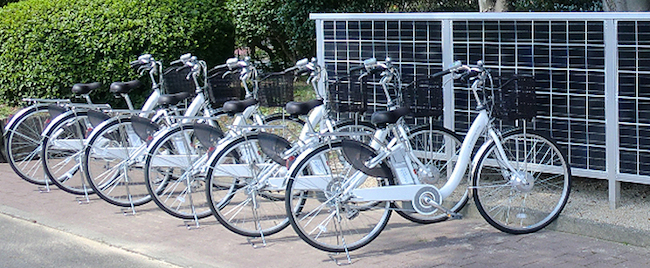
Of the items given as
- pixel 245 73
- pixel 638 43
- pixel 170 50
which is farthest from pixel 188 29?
pixel 638 43

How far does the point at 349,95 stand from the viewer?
6348mm

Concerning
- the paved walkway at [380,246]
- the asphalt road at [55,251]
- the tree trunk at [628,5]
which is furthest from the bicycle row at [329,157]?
the tree trunk at [628,5]

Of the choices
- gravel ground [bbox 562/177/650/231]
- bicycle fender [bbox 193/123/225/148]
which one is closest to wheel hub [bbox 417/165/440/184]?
gravel ground [bbox 562/177/650/231]

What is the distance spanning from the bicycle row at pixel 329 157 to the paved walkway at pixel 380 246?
0.40 feet

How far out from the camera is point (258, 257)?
5.98 meters

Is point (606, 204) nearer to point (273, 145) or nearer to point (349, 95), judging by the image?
point (349, 95)

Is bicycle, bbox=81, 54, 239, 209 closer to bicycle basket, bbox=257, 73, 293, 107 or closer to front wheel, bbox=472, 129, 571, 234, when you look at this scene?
bicycle basket, bbox=257, 73, 293, 107

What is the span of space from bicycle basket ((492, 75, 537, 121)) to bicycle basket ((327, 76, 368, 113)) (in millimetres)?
951

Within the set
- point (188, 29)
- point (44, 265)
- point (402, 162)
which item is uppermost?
point (188, 29)

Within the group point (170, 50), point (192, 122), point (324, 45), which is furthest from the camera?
point (170, 50)

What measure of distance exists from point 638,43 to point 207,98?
351 centimetres

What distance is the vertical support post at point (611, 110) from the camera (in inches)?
245

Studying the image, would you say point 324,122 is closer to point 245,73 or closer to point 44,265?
point 245,73

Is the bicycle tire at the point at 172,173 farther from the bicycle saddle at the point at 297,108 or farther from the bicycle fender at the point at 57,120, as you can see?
the bicycle fender at the point at 57,120
